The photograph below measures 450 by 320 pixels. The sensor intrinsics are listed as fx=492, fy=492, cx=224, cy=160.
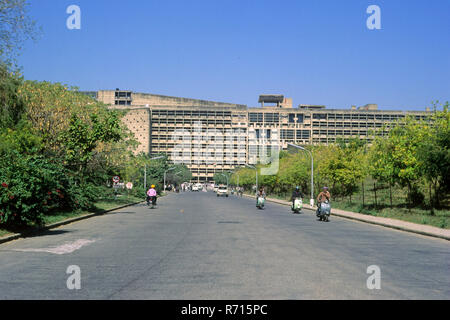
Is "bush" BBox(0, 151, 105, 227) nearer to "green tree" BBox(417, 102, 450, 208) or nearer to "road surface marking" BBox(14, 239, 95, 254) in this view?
"road surface marking" BBox(14, 239, 95, 254)

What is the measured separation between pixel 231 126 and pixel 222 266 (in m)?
162

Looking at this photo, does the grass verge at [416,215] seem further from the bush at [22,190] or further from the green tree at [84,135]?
the green tree at [84,135]

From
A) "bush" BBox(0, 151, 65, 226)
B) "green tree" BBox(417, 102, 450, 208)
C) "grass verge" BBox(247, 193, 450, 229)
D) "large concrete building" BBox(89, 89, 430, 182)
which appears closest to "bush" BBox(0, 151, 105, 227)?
"bush" BBox(0, 151, 65, 226)

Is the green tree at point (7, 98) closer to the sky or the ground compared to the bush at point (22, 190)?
closer to the sky

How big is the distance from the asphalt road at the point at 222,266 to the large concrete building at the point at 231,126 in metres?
155

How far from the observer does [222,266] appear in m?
10.0

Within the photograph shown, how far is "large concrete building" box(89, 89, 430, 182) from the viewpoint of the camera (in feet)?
560

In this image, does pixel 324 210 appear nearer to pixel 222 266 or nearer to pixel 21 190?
pixel 21 190

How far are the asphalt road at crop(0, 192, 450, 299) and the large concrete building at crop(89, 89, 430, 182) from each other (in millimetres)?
154708

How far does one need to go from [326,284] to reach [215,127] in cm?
16491

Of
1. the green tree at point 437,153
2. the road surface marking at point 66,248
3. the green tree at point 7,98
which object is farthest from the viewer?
the green tree at point 437,153

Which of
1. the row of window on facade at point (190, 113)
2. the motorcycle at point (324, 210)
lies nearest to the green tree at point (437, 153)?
the motorcycle at point (324, 210)

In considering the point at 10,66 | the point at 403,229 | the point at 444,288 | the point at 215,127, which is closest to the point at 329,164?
the point at 403,229

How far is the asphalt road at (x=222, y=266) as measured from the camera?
7422 millimetres
